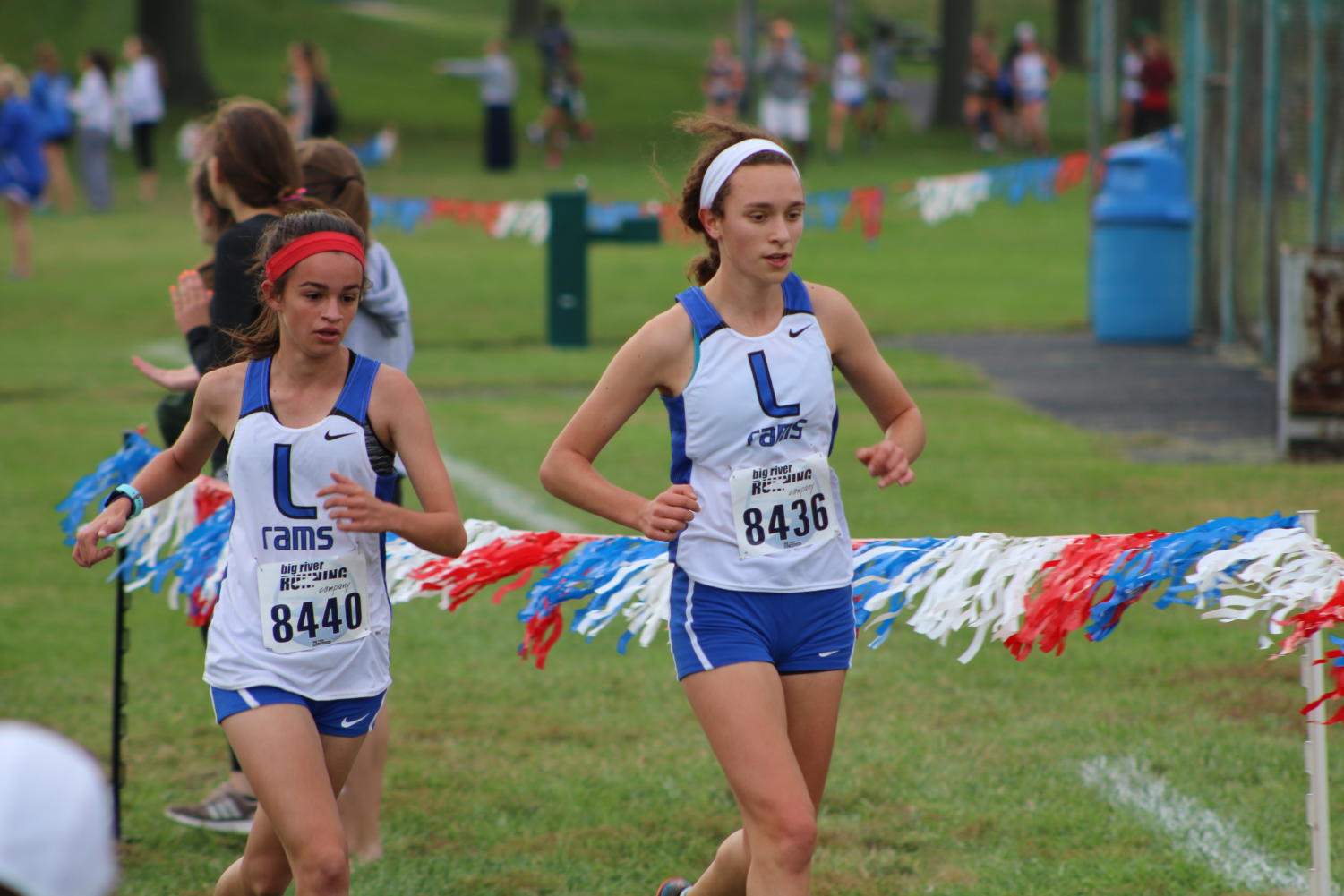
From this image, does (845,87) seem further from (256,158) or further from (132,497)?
(132,497)

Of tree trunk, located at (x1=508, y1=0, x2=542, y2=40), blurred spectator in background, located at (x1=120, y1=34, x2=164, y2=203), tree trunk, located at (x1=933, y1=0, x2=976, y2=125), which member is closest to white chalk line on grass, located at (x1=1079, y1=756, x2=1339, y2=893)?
blurred spectator in background, located at (x1=120, y1=34, x2=164, y2=203)

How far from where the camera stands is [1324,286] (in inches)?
389

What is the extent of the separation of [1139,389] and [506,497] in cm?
559

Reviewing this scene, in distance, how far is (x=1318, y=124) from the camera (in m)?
12.1

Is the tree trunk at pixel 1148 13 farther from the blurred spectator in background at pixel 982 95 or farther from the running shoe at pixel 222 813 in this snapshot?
the running shoe at pixel 222 813

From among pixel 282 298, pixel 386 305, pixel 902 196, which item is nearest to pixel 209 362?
pixel 386 305

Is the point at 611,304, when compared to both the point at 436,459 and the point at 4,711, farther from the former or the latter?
the point at 436,459

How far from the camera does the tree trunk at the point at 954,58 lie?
40.7 metres

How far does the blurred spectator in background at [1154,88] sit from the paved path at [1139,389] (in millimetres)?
15227

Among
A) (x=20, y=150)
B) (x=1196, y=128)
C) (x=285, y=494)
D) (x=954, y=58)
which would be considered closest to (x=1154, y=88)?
(x=954, y=58)

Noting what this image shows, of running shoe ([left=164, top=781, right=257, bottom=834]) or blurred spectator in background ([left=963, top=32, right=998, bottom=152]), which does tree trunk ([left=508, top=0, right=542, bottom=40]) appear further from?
running shoe ([left=164, top=781, right=257, bottom=834])

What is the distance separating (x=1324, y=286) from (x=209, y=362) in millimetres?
7102

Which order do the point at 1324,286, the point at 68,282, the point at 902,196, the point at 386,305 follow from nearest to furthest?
the point at 386,305, the point at 1324,286, the point at 68,282, the point at 902,196

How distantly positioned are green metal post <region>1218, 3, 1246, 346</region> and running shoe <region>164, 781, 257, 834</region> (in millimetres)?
11009
